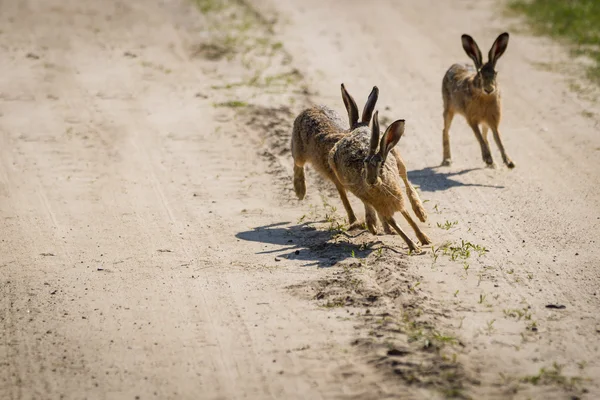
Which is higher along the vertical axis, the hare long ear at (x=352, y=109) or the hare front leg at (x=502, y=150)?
the hare long ear at (x=352, y=109)

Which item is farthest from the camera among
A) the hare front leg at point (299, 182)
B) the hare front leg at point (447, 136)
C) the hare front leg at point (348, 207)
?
the hare front leg at point (447, 136)

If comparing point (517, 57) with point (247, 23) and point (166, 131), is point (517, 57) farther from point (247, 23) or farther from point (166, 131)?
point (166, 131)

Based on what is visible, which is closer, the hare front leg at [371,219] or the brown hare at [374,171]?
the brown hare at [374,171]

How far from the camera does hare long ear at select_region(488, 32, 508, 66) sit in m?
10.1

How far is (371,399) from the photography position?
5719mm

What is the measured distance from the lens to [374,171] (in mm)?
7656

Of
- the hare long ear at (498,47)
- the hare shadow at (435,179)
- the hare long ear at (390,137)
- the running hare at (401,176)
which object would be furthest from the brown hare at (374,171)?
the hare long ear at (498,47)

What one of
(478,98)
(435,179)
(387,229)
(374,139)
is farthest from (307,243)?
(478,98)

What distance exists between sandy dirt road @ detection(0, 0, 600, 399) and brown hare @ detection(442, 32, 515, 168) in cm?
29

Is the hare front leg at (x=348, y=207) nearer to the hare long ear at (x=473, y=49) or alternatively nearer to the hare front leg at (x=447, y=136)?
the hare front leg at (x=447, y=136)

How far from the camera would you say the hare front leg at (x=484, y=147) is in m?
10.2

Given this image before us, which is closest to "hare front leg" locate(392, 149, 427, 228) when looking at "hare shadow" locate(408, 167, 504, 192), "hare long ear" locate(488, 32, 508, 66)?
"hare shadow" locate(408, 167, 504, 192)

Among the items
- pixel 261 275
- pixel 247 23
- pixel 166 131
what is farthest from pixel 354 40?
pixel 261 275

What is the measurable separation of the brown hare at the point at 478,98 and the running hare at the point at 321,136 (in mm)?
2075
